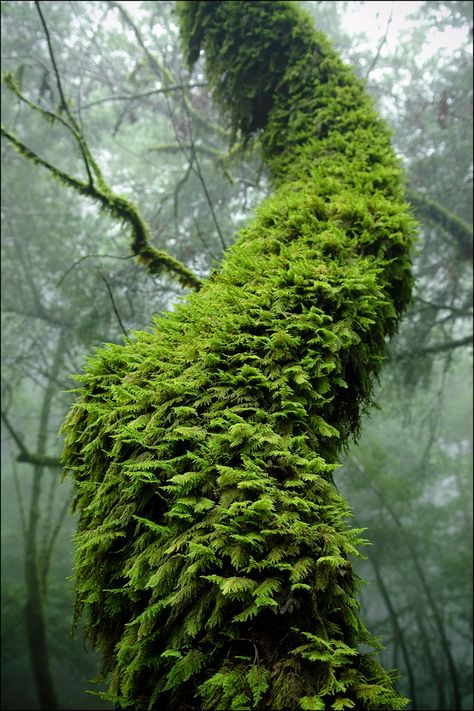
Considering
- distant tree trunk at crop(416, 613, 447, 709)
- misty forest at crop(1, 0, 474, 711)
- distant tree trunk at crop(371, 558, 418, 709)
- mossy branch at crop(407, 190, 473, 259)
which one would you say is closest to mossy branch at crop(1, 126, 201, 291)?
misty forest at crop(1, 0, 474, 711)

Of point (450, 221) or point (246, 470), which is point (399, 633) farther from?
point (246, 470)

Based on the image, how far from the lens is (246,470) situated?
142 cm

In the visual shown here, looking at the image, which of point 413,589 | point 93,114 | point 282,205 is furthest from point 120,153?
point 413,589

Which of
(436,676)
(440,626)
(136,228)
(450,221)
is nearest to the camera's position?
(136,228)

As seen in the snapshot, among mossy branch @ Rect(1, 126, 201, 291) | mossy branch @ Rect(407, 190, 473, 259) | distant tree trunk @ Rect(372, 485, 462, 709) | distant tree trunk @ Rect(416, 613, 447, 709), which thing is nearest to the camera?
mossy branch @ Rect(1, 126, 201, 291)

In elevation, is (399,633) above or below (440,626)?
below

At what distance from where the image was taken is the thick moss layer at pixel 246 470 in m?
1.17

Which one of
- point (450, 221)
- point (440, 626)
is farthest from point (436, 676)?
point (450, 221)

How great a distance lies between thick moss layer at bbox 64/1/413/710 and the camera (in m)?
1.17

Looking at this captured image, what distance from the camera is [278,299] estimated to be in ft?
6.69

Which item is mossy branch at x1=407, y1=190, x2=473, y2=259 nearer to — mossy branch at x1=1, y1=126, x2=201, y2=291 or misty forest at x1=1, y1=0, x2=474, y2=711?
misty forest at x1=1, y1=0, x2=474, y2=711

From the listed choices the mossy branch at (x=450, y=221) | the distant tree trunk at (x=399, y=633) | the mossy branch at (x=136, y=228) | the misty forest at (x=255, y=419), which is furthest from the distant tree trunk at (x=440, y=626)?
the misty forest at (x=255, y=419)

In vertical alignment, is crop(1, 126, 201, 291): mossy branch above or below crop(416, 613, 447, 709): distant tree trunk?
above

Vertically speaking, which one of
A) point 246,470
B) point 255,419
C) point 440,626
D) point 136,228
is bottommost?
point 246,470
